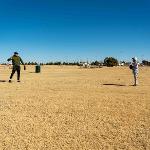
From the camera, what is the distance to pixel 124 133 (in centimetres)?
967

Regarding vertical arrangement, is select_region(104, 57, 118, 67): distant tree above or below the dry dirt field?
above

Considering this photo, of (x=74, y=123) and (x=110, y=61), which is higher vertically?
(x=110, y=61)

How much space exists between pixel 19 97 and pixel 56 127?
6.03m

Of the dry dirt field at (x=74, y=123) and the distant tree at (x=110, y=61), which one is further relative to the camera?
the distant tree at (x=110, y=61)

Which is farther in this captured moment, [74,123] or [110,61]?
[110,61]

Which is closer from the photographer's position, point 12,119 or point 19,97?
point 12,119

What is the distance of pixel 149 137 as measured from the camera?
9289 mm

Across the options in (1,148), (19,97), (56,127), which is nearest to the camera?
(1,148)

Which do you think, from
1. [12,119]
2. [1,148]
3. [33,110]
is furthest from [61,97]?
[1,148]

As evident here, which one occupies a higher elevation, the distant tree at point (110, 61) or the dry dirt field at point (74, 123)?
the distant tree at point (110, 61)

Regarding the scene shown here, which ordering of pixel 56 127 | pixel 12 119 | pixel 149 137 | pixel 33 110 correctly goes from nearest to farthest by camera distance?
pixel 149 137, pixel 56 127, pixel 12 119, pixel 33 110

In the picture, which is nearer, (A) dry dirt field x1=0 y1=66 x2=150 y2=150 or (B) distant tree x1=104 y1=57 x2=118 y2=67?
(A) dry dirt field x1=0 y1=66 x2=150 y2=150

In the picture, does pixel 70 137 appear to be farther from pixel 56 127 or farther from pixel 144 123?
pixel 144 123

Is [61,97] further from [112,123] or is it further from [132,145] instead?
[132,145]
